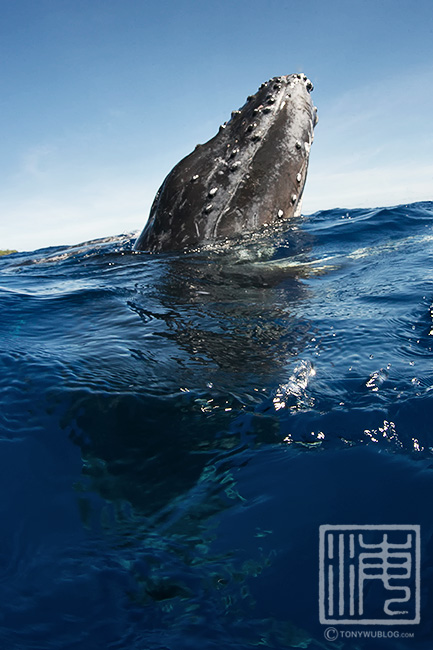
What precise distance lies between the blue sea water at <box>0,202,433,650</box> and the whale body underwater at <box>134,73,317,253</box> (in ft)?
7.85

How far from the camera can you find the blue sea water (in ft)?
7.08

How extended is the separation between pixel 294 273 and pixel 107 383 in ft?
13.0

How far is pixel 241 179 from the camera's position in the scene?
7398mm

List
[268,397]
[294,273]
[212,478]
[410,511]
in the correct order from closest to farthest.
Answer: [410,511] → [212,478] → [268,397] → [294,273]

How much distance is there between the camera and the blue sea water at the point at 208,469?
7.08ft

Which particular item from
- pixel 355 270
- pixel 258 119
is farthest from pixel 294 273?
pixel 258 119

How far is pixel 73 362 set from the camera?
13.3 ft

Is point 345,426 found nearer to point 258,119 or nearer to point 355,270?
point 355,270
